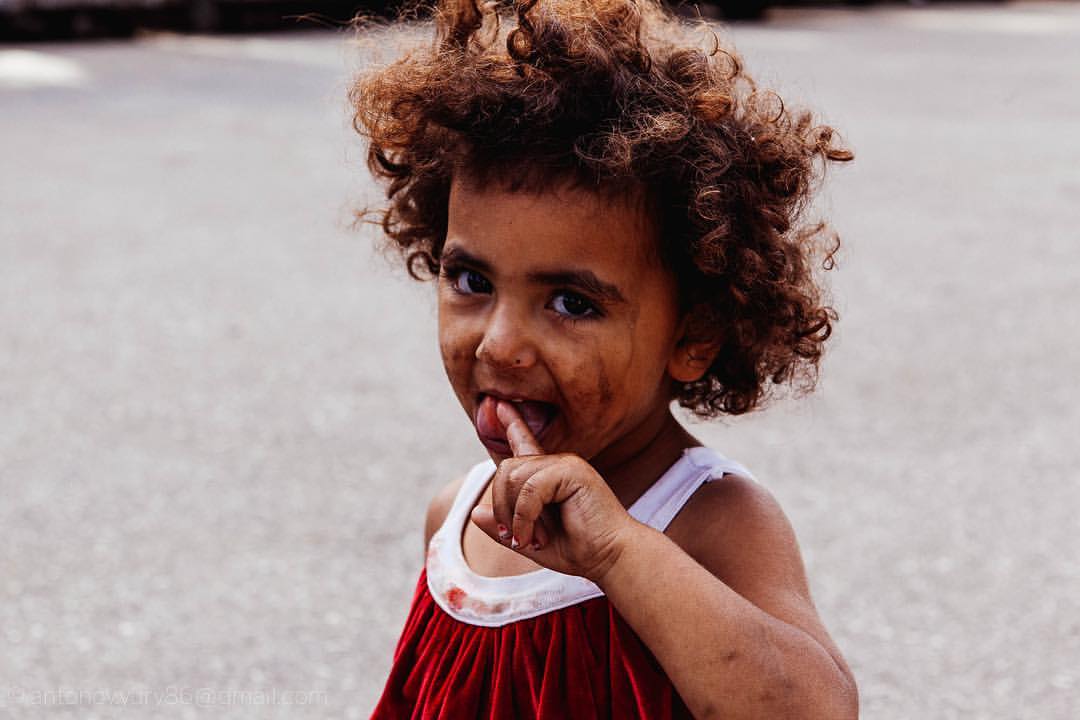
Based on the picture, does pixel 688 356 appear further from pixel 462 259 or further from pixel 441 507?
pixel 441 507

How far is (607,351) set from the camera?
1488 mm

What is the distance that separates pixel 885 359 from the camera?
477 cm

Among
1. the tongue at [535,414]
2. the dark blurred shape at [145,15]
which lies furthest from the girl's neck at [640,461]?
the dark blurred shape at [145,15]

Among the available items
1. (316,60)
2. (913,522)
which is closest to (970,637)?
(913,522)

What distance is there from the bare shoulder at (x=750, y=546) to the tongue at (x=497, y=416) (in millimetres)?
187

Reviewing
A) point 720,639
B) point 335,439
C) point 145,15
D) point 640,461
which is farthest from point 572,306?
point 145,15

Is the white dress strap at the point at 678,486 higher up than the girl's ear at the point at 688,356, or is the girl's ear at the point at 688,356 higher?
the girl's ear at the point at 688,356

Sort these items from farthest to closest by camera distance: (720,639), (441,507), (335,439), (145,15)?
(145,15) → (335,439) → (441,507) → (720,639)

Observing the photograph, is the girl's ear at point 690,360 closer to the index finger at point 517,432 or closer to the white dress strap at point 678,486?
the white dress strap at point 678,486

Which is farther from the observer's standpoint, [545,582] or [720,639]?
[545,582]

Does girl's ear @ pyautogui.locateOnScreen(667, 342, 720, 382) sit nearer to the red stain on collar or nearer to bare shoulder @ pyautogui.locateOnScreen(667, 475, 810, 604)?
bare shoulder @ pyautogui.locateOnScreen(667, 475, 810, 604)

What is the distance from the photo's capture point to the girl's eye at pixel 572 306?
148 centimetres

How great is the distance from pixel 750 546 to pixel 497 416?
0.29 meters

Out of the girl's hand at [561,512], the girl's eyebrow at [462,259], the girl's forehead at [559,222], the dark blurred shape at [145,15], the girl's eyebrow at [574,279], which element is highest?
Result: the girl's forehead at [559,222]
